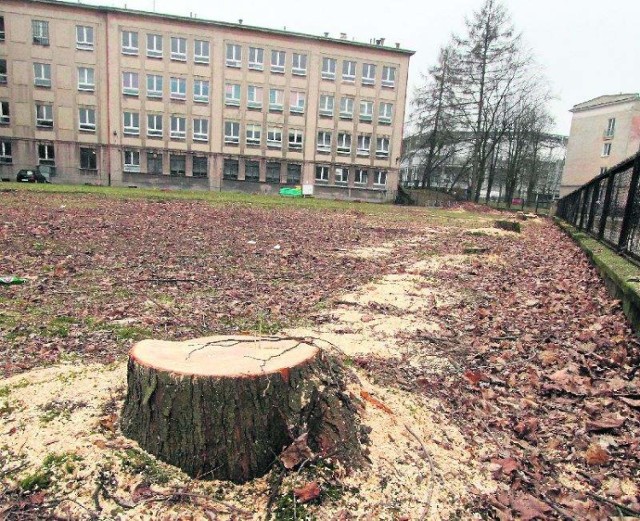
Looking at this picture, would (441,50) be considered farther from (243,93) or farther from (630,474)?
(630,474)

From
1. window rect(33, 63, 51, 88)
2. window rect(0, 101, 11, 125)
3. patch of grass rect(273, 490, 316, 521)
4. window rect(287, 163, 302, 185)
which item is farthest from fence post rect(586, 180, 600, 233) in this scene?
window rect(0, 101, 11, 125)

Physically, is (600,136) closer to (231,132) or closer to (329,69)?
(329,69)

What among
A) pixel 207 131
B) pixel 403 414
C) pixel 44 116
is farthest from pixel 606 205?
pixel 44 116

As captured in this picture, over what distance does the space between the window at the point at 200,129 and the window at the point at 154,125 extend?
305 cm

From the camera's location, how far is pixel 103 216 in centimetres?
1509

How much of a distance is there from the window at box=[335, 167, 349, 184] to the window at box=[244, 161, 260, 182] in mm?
8130

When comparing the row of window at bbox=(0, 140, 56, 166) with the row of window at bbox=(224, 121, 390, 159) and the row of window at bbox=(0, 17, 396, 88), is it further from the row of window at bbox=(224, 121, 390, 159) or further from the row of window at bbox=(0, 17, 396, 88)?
the row of window at bbox=(224, 121, 390, 159)

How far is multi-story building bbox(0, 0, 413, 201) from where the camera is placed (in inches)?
1639

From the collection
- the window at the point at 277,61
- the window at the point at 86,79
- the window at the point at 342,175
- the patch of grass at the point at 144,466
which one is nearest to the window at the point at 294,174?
the window at the point at 342,175

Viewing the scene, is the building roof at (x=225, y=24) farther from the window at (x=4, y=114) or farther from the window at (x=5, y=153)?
the window at (x=5, y=153)

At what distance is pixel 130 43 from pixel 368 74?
22.4m

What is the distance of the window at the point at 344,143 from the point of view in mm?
47875

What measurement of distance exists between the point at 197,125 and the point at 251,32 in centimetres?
997

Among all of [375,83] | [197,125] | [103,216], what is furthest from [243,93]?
A: [103,216]
